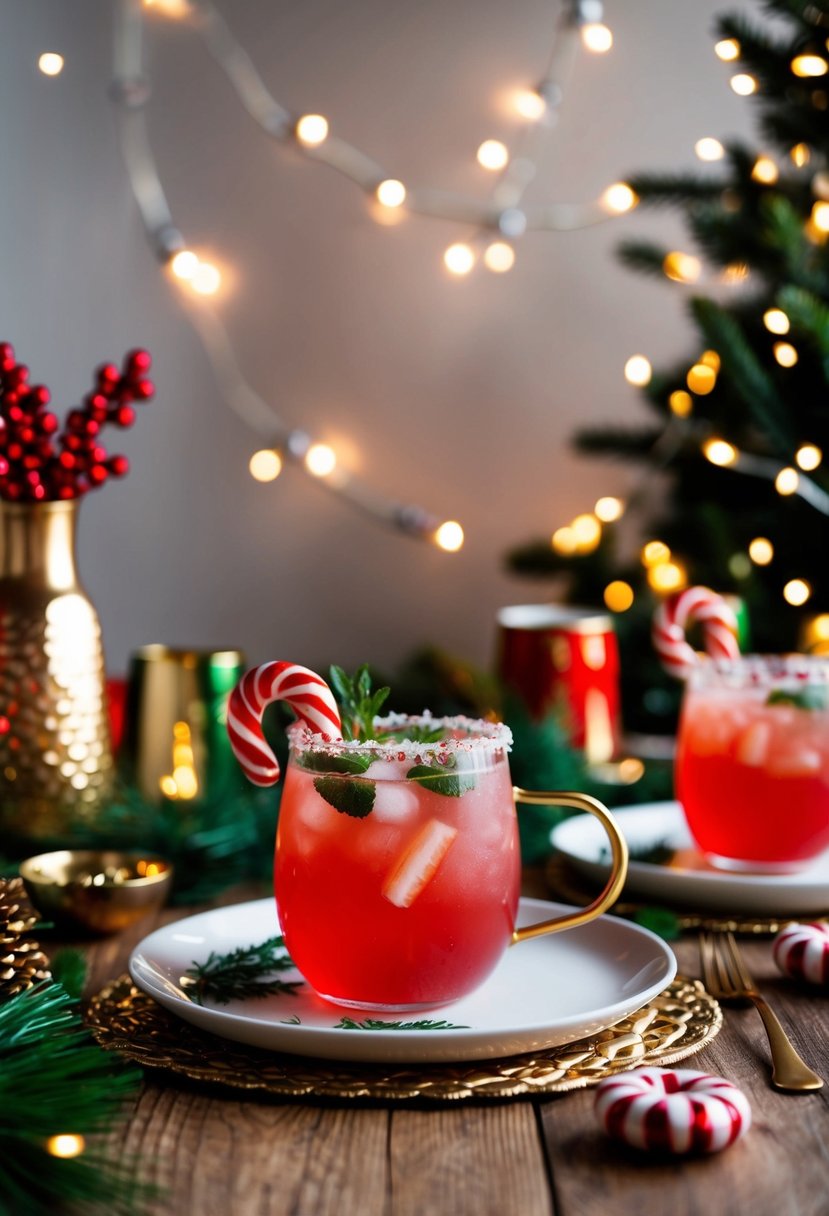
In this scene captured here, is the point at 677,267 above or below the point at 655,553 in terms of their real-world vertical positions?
above

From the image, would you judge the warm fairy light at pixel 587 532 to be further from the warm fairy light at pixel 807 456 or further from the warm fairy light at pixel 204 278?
the warm fairy light at pixel 204 278

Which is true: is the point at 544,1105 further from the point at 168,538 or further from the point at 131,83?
the point at 131,83

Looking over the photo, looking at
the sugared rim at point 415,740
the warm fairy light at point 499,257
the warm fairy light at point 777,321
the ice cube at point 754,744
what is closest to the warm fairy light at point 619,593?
the warm fairy light at point 777,321

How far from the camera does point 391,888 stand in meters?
0.99

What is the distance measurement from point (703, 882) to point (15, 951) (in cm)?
65

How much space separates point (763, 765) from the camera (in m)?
1.42

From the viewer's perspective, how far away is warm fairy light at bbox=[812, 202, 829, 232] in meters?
2.01

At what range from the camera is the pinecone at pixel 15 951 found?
3.37 feet

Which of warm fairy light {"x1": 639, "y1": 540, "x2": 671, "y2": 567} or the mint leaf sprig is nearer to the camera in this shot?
the mint leaf sprig

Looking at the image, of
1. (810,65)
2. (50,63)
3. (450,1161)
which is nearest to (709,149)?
(810,65)

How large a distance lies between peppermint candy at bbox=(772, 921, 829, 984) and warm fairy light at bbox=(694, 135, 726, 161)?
5.32 ft

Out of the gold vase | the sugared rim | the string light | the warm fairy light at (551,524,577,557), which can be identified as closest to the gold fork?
the sugared rim

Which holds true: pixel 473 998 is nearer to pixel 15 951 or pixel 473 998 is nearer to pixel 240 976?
pixel 240 976

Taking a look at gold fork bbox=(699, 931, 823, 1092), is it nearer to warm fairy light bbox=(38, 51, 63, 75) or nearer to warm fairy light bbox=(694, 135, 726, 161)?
warm fairy light bbox=(694, 135, 726, 161)
